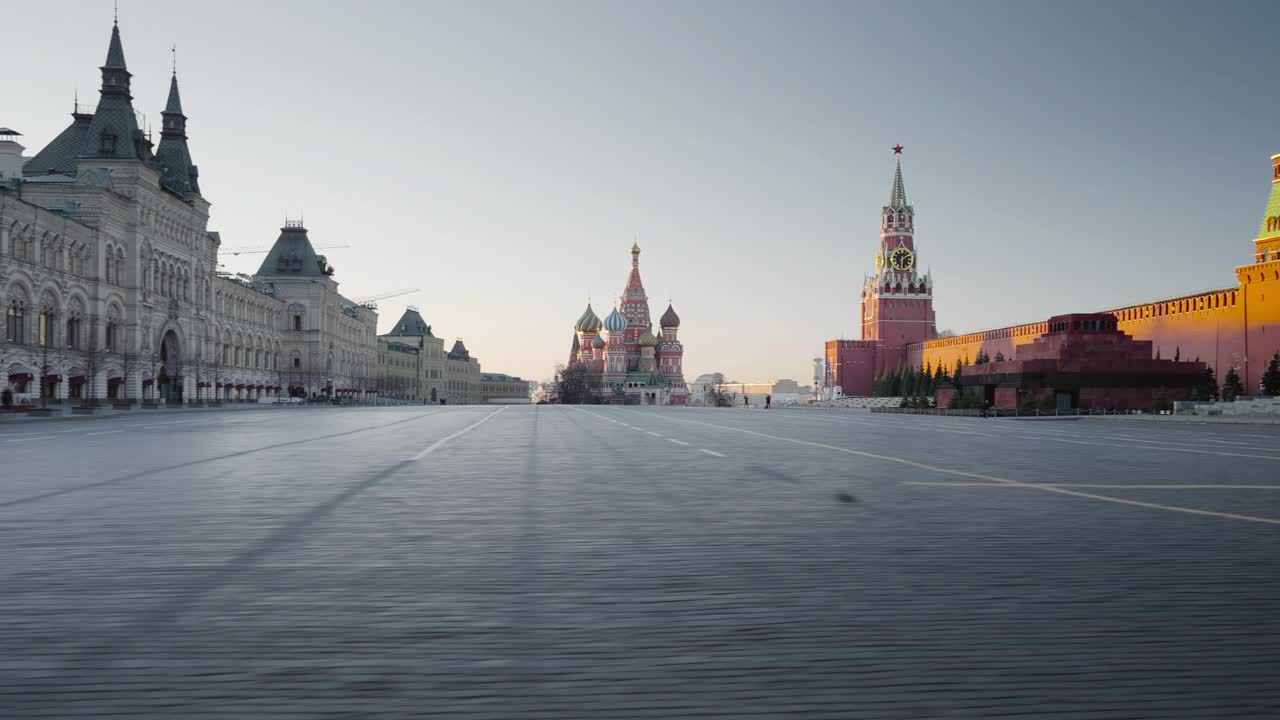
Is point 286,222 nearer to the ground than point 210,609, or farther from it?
farther from it

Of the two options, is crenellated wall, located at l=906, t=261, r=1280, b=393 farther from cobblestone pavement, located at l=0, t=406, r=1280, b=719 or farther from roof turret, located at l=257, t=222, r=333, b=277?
roof turret, located at l=257, t=222, r=333, b=277

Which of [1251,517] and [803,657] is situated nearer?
[803,657]

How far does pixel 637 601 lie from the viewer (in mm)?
5008

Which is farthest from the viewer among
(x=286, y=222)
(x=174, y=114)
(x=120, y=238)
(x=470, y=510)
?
(x=286, y=222)

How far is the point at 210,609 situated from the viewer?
477 centimetres

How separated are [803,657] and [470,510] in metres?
5.32

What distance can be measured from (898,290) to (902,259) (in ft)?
17.0

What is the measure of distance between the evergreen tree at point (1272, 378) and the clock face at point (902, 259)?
7775 centimetres

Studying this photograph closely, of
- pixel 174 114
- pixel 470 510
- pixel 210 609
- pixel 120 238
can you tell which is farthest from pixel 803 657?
pixel 174 114

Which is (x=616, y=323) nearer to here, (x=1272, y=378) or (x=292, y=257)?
(x=292, y=257)

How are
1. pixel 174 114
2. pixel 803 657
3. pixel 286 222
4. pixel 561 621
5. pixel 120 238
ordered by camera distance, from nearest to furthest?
pixel 803 657 → pixel 561 621 → pixel 120 238 → pixel 174 114 → pixel 286 222

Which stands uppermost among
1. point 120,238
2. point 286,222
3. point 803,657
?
point 286,222

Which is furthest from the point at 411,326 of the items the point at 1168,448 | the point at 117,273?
the point at 1168,448

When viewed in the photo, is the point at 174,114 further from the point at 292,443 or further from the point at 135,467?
the point at 135,467
